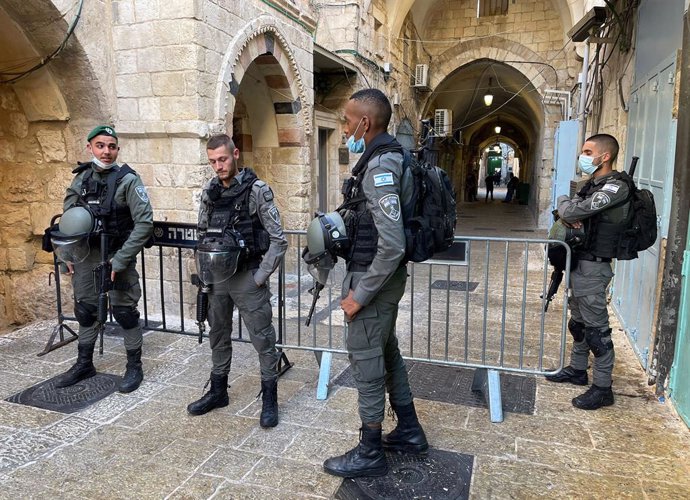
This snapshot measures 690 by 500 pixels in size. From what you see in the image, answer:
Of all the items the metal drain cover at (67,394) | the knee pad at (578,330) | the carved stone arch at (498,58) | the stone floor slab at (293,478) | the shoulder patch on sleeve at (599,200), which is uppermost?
the carved stone arch at (498,58)

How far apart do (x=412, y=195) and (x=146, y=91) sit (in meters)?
4.13

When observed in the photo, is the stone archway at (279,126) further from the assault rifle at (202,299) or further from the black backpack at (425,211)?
the black backpack at (425,211)

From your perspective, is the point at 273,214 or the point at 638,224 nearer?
the point at 273,214

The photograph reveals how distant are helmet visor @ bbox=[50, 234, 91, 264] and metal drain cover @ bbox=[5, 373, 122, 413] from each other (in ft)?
3.20

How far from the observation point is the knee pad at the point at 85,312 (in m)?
4.00

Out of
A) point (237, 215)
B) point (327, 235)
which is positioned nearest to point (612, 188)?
point (327, 235)

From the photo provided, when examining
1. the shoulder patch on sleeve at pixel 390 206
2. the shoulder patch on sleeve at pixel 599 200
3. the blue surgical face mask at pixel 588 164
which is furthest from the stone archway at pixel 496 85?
the shoulder patch on sleeve at pixel 390 206

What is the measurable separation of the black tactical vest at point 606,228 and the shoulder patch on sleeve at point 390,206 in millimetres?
1762

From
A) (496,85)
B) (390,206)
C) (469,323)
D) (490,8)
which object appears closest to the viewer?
(390,206)

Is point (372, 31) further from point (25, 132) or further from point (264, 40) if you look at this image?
point (25, 132)

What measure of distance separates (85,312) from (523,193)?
78.6 ft

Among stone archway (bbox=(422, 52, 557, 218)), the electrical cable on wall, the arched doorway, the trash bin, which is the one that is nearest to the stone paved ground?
the electrical cable on wall

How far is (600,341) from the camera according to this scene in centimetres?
364

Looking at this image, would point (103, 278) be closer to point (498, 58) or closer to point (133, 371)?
point (133, 371)
